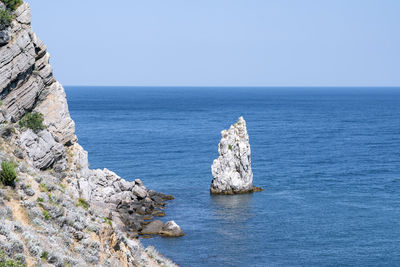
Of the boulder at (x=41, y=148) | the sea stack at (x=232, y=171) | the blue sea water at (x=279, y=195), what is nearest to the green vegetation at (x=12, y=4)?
the boulder at (x=41, y=148)

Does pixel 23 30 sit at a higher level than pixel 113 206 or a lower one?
higher

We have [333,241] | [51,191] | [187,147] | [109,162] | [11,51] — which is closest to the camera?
[51,191]

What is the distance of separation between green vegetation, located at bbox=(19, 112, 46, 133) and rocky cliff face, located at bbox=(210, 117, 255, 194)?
5082 centimetres

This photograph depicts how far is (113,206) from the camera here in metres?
76.9

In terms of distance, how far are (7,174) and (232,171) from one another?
221 feet

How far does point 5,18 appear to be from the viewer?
42.3 m

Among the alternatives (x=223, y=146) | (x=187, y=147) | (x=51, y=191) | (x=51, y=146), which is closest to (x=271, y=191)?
(x=223, y=146)

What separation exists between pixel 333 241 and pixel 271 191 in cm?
2678

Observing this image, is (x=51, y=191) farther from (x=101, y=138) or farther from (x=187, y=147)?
(x=101, y=138)

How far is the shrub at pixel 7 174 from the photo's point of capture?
28711 mm

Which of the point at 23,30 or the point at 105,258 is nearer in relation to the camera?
the point at 105,258

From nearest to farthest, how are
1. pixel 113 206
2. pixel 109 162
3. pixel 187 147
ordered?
pixel 113 206 → pixel 109 162 → pixel 187 147

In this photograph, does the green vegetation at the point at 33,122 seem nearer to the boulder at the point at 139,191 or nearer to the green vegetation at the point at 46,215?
the green vegetation at the point at 46,215

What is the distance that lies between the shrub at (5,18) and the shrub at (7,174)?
1765 centimetres
